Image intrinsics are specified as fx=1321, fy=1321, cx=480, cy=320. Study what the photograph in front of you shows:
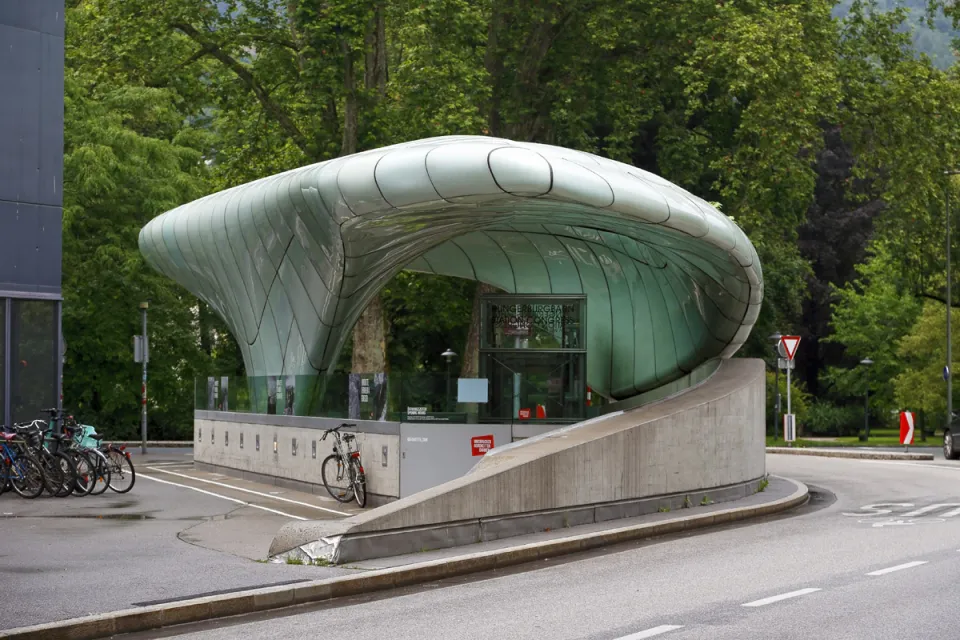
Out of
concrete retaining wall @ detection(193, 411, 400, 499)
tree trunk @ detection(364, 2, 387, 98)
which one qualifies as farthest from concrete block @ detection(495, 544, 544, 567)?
tree trunk @ detection(364, 2, 387, 98)

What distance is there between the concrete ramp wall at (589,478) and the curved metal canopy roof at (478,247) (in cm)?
212

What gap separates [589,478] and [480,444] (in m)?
3.58

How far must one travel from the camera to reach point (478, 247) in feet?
78.3

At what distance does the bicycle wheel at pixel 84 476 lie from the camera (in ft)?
66.4

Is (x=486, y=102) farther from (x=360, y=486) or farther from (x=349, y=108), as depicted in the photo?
(x=360, y=486)

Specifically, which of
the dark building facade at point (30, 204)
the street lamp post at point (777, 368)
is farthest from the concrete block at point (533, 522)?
the street lamp post at point (777, 368)

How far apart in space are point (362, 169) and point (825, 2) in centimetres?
1904

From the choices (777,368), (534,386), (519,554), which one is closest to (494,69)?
(534,386)

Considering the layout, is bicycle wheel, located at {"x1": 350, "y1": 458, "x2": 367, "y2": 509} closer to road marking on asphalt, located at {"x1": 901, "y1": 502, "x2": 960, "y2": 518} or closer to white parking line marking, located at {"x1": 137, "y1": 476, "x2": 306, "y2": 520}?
white parking line marking, located at {"x1": 137, "y1": 476, "x2": 306, "y2": 520}

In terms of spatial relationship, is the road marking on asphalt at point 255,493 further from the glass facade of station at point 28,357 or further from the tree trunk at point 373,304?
the tree trunk at point 373,304

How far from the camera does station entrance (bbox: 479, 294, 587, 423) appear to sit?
19.7 meters

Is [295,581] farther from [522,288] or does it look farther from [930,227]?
[930,227]

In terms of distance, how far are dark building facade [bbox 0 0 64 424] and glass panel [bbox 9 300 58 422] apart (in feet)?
0.05

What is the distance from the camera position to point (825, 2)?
107ft
